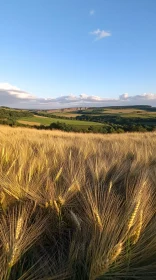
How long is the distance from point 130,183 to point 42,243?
4.04 ft

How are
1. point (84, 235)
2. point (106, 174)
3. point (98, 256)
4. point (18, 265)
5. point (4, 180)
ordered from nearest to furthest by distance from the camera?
1. point (98, 256)
2. point (18, 265)
3. point (84, 235)
4. point (4, 180)
5. point (106, 174)

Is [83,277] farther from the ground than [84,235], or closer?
closer

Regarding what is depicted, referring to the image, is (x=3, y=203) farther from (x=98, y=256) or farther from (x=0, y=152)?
(x=0, y=152)

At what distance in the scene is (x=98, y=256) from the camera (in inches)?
46.3

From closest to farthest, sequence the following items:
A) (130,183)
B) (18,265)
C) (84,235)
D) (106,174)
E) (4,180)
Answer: (18,265) → (84,235) → (4,180) → (130,183) → (106,174)

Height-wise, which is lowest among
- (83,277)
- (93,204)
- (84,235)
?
(83,277)

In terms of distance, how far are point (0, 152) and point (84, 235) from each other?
2.14 metres

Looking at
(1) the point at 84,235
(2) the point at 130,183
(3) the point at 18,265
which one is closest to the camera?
(3) the point at 18,265

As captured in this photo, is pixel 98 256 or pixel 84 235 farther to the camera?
pixel 84 235

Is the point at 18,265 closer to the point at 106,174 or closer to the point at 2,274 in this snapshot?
the point at 2,274

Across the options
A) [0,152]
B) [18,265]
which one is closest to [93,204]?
[18,265]

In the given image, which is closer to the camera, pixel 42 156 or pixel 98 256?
pixel 98 256

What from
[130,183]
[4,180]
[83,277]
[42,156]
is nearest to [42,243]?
[83,277]

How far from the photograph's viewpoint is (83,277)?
1271mm
